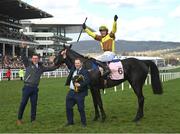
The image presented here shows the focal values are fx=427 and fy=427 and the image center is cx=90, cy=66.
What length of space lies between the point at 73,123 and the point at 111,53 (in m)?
2.07

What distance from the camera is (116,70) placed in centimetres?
1056

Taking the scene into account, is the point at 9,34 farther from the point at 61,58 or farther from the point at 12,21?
the point at 61,58

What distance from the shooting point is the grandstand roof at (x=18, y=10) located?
59950 millimetres

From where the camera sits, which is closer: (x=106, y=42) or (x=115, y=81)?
(x=115, y=81)

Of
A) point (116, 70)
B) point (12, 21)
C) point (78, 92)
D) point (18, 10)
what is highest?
point (18, 10)

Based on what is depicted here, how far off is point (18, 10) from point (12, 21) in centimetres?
599

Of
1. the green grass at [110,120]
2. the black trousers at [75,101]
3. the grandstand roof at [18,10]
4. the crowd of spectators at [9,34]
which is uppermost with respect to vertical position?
the grandstand roof at [18,10]

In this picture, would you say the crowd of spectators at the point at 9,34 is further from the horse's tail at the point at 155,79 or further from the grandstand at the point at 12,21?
the horse's tail at the point at 155,79

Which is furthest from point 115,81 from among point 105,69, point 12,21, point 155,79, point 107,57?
point 12,21

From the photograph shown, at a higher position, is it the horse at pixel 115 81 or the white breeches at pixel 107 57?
the white breeches at pixel 107 57

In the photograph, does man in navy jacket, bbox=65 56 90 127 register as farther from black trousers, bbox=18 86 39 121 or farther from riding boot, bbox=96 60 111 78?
black trousers, bbox=18 86 39 121

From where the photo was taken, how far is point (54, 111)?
501 inches

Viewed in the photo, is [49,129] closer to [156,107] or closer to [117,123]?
[117,123]

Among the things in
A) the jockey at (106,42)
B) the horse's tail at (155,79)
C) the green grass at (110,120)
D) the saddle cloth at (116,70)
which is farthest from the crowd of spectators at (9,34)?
the saddle cloth at (116,70)
